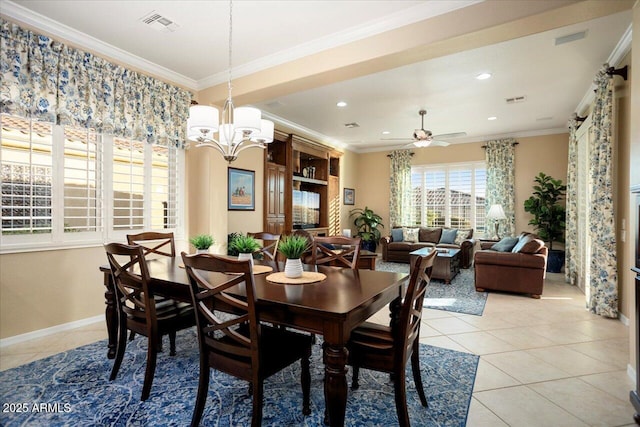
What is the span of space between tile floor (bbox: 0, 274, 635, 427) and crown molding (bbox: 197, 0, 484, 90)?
293 cm

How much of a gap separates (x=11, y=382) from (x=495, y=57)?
5.39m

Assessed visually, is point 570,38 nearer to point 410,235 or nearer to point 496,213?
point 496,213

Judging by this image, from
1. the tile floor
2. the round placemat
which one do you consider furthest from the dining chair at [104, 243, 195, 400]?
the tile floor

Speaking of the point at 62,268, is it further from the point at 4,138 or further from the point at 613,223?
the point at 613,223

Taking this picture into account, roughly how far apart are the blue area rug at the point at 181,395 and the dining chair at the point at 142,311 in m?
0.18

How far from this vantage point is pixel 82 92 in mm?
3340

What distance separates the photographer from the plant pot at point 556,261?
6.64 meters

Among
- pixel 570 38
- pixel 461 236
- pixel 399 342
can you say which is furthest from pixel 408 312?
pixel 461 236

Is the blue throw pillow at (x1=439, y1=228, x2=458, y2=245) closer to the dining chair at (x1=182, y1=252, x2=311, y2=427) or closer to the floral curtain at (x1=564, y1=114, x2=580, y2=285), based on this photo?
the floral curtain at (x1=564, y1=114, x2=580, y2=285)

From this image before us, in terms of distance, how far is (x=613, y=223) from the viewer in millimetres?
3795

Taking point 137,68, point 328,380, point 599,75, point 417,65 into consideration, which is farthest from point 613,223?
point 137,68

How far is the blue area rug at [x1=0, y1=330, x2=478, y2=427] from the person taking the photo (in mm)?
1954

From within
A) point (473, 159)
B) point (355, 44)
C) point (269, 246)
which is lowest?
point (269, 246)

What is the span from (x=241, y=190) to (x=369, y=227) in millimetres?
4471
